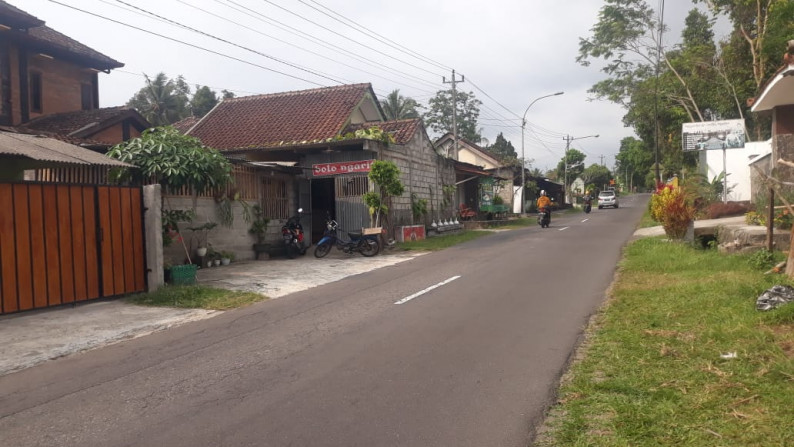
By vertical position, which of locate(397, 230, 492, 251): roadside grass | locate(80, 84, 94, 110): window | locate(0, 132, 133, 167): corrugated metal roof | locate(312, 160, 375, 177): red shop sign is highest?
locate(80, 84, 94, 110): window

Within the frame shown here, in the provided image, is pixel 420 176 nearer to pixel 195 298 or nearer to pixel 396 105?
pixel 195 298

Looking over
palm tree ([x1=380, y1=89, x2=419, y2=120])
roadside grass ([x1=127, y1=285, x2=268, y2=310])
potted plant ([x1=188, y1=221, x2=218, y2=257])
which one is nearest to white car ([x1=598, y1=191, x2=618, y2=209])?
palm tree ([x1=380, y1=89, x2=419, y2=120])

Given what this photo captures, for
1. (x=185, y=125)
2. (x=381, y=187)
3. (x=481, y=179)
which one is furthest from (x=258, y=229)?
(x=481, y=179)

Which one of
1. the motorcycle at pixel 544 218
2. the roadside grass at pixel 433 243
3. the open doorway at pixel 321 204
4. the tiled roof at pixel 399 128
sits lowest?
the roadside grass at pixel 433 243

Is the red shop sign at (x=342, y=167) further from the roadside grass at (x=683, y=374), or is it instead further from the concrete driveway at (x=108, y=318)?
the roadside grass at (x=683, y=374)

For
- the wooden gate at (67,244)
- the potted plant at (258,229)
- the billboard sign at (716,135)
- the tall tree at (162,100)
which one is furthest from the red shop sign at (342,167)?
the tall tree at (162,100)

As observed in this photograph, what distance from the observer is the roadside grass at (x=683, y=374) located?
363 centimetres

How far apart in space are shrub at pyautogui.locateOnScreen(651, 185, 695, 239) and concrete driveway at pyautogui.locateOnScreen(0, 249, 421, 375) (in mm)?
7517

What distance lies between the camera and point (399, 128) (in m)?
22.5

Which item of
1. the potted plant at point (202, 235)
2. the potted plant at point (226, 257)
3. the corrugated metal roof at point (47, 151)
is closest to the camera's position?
the corrugated metal roof at point (47, 151)

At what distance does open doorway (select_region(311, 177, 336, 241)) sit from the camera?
20.0 meters

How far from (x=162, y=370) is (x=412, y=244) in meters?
14.1

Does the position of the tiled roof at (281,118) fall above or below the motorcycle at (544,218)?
above

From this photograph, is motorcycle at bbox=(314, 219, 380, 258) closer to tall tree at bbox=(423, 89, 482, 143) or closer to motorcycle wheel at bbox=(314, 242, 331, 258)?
motorcycle wheel at bbox=(314, 242, 331, 258)
